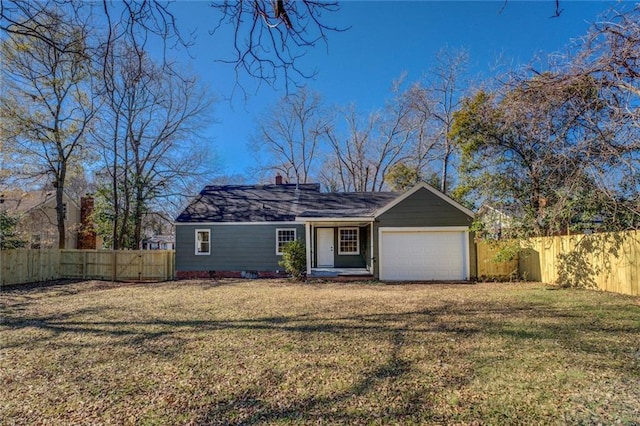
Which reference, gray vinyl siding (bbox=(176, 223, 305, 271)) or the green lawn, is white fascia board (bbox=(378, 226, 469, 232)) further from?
the green lawn

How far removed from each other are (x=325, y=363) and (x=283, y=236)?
12.1 metres

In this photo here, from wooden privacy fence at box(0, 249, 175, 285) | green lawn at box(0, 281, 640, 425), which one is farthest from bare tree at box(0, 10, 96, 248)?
green lawn at box(0, 281, 640, 425)

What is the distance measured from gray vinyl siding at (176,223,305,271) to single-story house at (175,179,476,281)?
45 millimetres

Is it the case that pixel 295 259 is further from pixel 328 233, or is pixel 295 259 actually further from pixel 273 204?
pixel 273 204

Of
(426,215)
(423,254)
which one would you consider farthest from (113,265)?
(426,215)

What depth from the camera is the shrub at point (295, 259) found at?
14375 mm

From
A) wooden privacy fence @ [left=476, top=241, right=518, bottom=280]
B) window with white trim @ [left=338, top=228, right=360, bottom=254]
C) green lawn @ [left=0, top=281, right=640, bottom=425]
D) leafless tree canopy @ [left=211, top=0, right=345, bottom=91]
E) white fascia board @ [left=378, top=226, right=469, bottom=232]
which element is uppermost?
leafless tree canopy @ [left=211, top=0, right=345, bottom=91]

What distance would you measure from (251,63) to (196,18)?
776mm

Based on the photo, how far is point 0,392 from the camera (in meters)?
3.97

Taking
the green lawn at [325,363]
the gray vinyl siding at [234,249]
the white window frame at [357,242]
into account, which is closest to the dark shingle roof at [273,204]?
the gray vinyl siding at [234,249]

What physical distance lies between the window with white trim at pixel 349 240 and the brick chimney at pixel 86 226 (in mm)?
15987

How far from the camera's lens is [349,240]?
16875 mm

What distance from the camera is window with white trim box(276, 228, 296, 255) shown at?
16430mm

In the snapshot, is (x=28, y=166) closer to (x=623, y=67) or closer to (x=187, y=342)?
(x=187, y=342)
